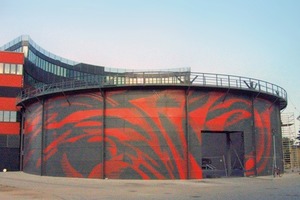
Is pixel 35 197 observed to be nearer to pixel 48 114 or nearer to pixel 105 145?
pixel 105 145

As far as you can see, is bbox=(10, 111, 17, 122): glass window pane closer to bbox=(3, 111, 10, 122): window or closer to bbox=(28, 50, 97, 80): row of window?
bbox=(3, 111, 10, 122): window

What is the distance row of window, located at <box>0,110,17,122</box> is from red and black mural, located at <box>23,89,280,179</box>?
13.8 meters

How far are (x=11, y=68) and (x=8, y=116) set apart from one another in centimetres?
638

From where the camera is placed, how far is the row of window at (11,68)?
47.7 m

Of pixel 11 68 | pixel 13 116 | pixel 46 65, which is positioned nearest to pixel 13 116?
pixel 13 116

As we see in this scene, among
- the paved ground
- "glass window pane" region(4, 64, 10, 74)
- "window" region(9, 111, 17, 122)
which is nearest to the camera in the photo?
the paved ground

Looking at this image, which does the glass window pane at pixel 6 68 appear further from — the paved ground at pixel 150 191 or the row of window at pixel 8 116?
the paved ground at pixel 150 191

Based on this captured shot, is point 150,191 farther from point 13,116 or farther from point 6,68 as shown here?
point 6,68

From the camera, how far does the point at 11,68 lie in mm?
48156

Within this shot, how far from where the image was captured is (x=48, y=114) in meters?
36.7

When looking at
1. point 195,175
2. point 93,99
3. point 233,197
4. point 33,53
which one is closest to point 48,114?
point 93,99

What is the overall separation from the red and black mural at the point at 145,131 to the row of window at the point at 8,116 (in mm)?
13790

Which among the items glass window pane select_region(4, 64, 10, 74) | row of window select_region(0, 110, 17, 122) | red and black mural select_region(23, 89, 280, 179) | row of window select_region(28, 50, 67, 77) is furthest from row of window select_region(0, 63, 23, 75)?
red and black mural select_region(23, 89, 280, 179)

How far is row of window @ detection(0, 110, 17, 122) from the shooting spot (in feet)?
153
